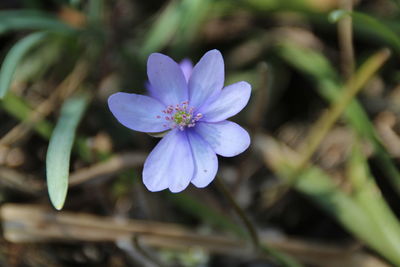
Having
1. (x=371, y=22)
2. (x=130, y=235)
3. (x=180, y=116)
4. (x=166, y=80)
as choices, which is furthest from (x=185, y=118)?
(x=371, y=22)

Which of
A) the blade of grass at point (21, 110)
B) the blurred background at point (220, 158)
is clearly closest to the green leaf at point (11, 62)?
the blurred background at point (220, 158)

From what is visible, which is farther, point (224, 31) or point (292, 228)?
point (224, 31)

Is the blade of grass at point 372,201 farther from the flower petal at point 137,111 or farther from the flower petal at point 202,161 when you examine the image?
the flower petal at point 137,111

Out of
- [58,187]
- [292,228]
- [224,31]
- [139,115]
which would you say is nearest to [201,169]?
[139,115]

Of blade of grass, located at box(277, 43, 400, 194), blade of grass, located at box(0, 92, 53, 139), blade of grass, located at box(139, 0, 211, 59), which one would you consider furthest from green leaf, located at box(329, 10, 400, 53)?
blade of grass, located at box(0, 92, 53, 139)

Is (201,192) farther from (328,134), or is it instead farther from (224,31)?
(224,31)
